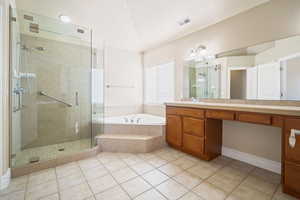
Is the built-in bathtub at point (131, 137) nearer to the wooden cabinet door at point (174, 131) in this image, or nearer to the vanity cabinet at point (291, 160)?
the wooden cabinet door at point (174, 131)

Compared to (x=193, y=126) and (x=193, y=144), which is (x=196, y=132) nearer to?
(x=193, y=126)

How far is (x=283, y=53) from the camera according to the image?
178cm

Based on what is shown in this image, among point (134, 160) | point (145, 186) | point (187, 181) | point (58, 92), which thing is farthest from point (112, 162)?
point (58, 92)

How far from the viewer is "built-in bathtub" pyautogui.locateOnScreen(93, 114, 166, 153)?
2.39 metres

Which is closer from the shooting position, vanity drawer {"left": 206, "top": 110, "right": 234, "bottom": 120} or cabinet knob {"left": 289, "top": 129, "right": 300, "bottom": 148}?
cabinet knob {"left": 289, "top": 129, "right": 300, "bottom": 148}

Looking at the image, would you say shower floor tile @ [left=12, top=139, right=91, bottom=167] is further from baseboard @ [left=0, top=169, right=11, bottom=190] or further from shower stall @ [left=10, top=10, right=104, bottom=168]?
baseboard @ [left=0, top=169, right=11, bottom=190]

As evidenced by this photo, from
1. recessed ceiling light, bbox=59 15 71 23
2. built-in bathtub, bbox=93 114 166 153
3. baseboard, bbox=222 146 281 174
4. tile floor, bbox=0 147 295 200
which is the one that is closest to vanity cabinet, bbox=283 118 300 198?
tile floor, bbox=0 147 295 200

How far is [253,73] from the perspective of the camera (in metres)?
2.02

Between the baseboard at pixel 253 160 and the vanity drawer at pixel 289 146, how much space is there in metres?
0.60

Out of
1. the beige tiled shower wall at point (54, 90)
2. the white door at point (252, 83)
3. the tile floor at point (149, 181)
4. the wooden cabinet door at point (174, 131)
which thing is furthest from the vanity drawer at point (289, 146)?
the beige tiled shower wall at point (54, 90)

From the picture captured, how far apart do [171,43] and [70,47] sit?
7.09 ft

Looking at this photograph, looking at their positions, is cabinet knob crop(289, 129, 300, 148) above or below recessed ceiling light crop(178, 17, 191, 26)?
below

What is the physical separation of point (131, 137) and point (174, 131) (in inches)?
30.0

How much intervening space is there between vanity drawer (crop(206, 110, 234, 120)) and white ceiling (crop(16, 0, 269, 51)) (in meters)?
1.56
